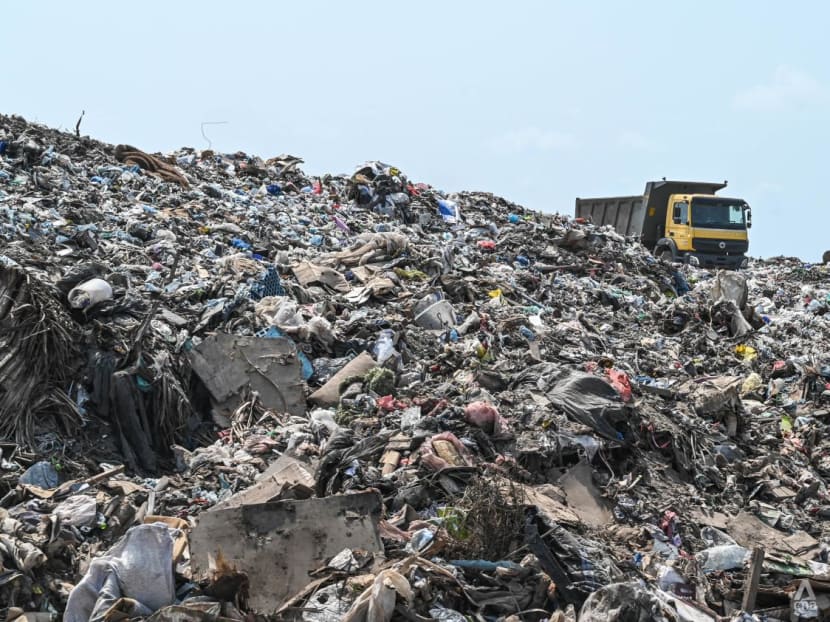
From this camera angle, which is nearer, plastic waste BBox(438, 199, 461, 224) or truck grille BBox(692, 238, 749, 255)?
plastic waste BBox(438, 199, 461, 224)

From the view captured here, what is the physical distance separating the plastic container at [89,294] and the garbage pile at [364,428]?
0.06 feet

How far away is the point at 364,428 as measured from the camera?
557cm

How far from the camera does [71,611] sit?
3494mm

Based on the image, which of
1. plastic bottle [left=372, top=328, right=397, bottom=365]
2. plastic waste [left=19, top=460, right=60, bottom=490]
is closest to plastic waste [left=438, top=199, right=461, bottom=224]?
plastic bottle [left=372, top=328, right=397, bottom=365]

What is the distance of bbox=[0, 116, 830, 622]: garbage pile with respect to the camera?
387 centimetres

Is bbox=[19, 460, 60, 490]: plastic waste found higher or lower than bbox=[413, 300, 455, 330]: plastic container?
lower

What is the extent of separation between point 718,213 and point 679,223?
29.9 inches

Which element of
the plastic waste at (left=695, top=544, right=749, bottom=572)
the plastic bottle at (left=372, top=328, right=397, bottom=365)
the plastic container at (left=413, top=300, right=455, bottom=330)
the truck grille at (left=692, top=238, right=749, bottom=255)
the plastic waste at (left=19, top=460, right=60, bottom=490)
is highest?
the truck grille at (left=692, top=238, right=749, bottom=255)

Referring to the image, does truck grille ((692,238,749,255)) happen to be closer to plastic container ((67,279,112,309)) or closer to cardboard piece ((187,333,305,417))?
cardboard piece ((187,333,305,417))

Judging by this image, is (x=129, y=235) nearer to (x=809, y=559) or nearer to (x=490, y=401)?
(x=490, y=401)

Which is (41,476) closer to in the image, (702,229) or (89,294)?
(89,294)

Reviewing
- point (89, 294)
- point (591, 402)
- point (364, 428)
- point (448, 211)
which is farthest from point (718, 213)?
point (89, 294)

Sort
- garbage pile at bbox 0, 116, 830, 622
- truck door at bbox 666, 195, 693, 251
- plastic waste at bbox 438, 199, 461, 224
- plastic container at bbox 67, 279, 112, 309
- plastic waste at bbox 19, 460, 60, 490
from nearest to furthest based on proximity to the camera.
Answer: garbage pile at bbox 0, 116, 830, 622 → plastic waste at bbox 19, 460, 60, 490 → plastic container at bbox 67, 279, 112, 309 → plastic waste at bbox 438, 199, 461, 224 → truck door at bbox 666, 195, 693, 251

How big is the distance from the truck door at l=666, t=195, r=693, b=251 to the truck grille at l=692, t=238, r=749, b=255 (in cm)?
17
